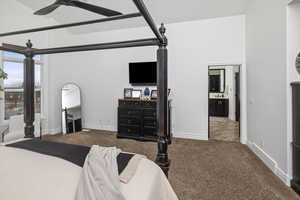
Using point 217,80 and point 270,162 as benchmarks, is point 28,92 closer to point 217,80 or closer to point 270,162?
point 270,162

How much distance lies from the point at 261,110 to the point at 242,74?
47.8 inches

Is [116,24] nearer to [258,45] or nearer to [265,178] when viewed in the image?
[258,45]

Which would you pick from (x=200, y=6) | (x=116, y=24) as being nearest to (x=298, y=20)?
(x=200, y=6)

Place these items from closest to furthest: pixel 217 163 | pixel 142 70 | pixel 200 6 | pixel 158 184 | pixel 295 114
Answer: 1. pixel 158 184
2. pixel 295 114
3. pixel 217 163
4. pixel 200 6
5. pixel 142 70

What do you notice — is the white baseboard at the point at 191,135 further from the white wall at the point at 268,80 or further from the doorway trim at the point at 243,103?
the white wall at the point at 268,80

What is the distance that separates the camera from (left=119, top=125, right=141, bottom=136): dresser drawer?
4152 millimetres

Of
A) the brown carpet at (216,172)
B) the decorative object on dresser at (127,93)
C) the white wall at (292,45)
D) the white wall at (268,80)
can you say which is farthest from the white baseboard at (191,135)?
the white wall at (292,45)

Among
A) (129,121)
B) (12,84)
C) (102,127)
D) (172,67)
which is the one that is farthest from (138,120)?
(12,84)

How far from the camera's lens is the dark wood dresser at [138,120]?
→ 402 cm

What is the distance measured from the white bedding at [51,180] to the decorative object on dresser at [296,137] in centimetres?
183

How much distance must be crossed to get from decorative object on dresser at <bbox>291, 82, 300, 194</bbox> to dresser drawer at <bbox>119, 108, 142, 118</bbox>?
296 centimetres

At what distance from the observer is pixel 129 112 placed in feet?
13.9

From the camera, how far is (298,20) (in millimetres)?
2133

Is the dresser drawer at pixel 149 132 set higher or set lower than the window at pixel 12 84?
lower
